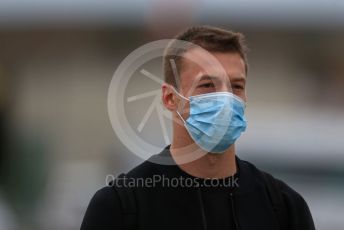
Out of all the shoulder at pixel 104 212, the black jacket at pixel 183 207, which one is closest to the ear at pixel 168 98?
the black jacket at pixel 183 207

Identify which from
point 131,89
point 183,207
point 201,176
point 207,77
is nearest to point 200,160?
point 201,176

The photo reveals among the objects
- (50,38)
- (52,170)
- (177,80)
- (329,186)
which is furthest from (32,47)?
(177,80)

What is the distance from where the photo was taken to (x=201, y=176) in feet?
6.50

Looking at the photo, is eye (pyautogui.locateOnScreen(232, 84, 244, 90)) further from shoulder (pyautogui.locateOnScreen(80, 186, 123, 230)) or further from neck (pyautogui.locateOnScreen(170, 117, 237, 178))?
shoulder (pyautogui.locateOnScreen(80, 186, 123, 230))

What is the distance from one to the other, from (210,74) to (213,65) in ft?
0.12

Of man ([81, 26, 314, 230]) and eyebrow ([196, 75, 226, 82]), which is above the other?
eyebrow ([196, 75, 226, 82])

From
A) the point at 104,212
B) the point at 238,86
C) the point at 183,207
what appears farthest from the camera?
the point at 238,86

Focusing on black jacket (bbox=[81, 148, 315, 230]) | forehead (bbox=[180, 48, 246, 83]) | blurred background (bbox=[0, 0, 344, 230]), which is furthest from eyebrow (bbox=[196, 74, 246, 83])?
blurred background (bbox=[0, 0, 344, 230])

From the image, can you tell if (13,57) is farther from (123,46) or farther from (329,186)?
(329,186)

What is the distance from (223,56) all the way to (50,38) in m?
8.16

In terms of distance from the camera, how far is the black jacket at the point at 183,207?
72.6 inches

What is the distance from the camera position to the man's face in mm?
1967

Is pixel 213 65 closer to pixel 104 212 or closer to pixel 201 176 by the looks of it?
pixel 201 176

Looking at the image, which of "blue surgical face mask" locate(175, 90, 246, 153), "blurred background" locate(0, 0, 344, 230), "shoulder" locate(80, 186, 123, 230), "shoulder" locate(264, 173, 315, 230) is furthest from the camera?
"blurred background" locate(0, 0, 344, 230)
